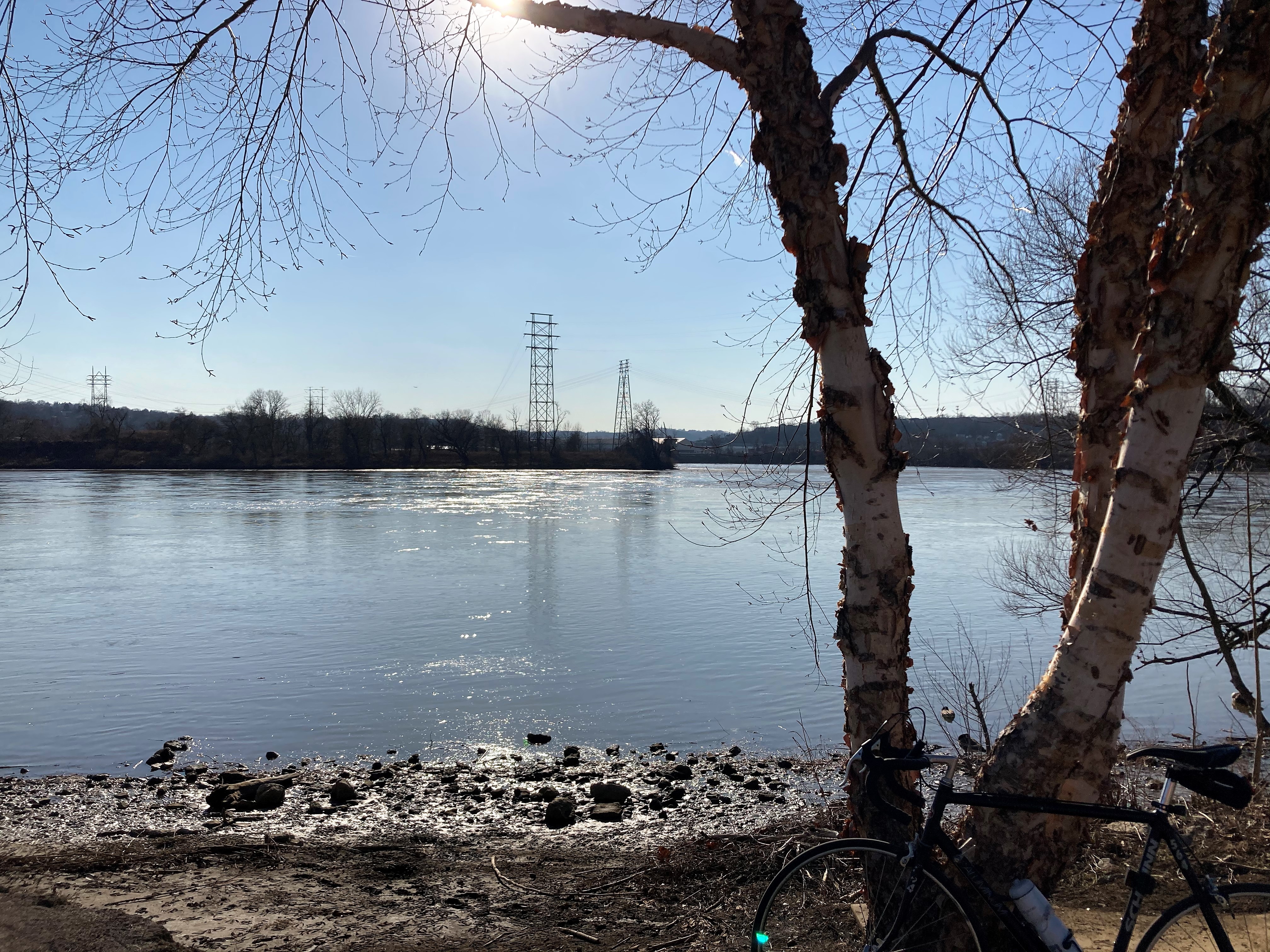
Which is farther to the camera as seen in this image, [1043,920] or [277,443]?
[277,443]

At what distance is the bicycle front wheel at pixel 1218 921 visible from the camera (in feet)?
8.25

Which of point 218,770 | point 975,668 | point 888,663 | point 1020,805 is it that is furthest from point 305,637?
point 1020,805

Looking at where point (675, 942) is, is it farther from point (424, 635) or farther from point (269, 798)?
point (424, 635)

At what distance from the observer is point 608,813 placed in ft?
23.2

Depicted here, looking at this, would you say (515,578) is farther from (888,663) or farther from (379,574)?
(888,663)

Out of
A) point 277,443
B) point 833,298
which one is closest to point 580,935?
point 833,298

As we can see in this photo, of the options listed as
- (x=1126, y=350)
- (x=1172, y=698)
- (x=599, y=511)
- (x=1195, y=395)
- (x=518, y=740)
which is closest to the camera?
(x=1195, y=395)

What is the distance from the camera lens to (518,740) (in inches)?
360

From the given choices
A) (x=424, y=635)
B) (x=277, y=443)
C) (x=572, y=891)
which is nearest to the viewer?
(x=572, y=891)

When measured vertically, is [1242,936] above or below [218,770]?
above

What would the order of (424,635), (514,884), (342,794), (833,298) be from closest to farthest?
(833,298), (514,884), (342,794), (424,635)

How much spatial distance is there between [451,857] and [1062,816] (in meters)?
4.40

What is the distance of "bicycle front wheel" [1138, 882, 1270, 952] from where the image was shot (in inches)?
99.0

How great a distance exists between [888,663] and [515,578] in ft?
50.2
